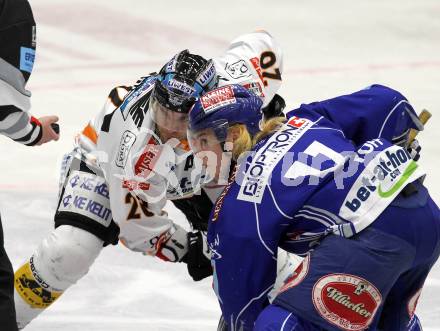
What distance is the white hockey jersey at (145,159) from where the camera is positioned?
394 centimetres

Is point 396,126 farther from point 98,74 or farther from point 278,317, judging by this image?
point 98,74

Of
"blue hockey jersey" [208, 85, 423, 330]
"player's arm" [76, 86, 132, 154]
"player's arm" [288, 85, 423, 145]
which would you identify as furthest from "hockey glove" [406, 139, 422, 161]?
"player's arm" [76, 86, 132, 154]

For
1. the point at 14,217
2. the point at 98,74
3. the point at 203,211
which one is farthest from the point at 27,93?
the point at 98,74

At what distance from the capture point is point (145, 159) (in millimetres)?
3939

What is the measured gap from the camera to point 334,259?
2947 mm

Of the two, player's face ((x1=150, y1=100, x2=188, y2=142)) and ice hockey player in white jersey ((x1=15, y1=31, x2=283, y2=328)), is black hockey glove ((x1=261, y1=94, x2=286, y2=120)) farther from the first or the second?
player's face ((x1=150, y1=100, x2=188, y2=142))

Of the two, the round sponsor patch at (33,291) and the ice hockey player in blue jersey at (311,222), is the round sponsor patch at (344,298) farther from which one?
the round sponsor patch at (33,291)

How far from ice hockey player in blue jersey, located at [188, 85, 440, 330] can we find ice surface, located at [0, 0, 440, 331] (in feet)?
4.45

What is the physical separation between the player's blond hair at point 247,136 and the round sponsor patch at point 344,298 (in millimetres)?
398

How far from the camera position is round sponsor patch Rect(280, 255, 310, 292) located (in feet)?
9.78

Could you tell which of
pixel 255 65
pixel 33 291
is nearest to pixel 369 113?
pixel 255 65

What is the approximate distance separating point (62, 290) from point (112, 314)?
0.31 meters

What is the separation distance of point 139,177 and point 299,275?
109 cm

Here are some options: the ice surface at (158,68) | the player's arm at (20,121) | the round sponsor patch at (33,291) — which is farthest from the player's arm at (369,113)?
the round sponsor patch at (33,291)
